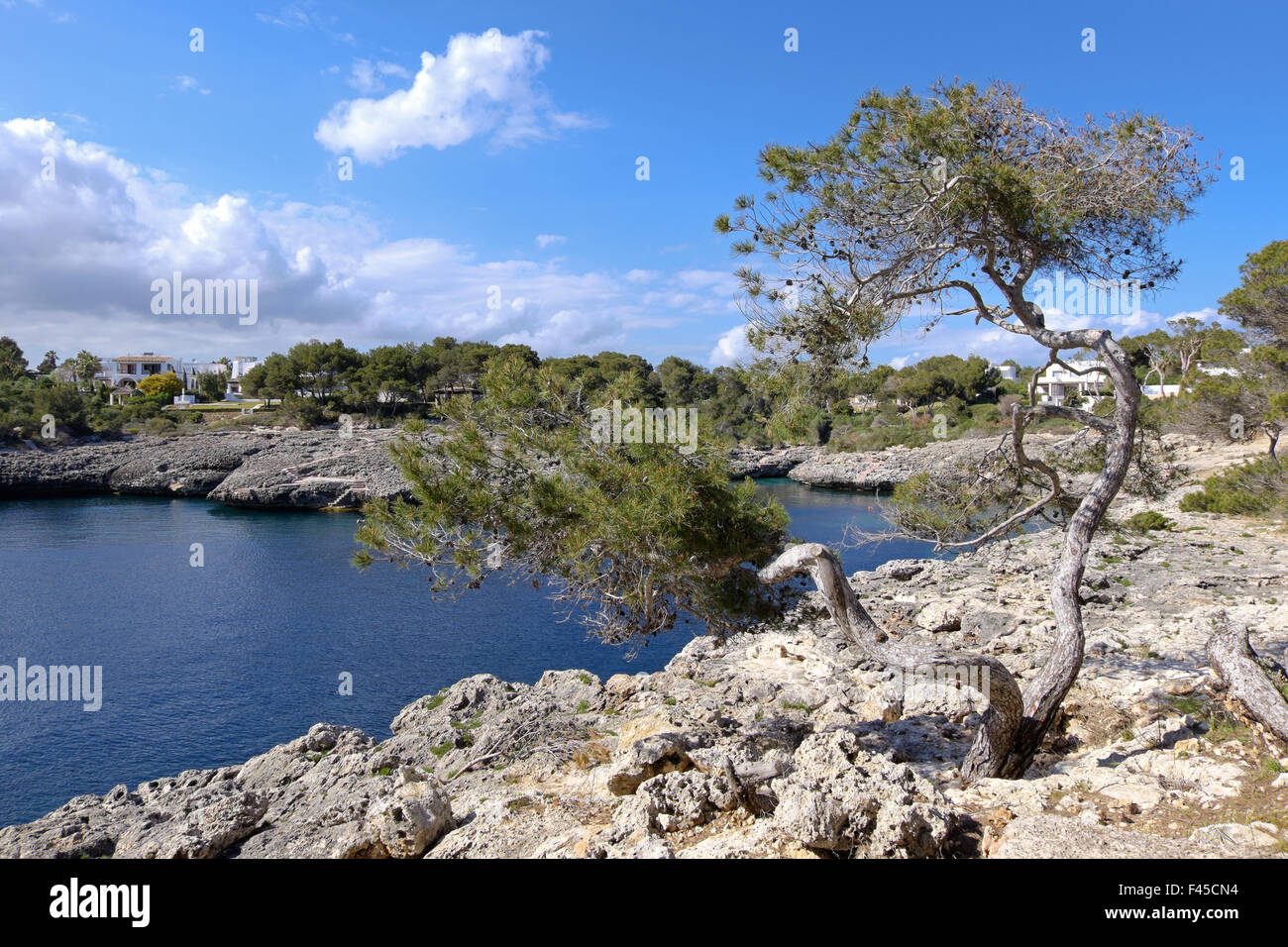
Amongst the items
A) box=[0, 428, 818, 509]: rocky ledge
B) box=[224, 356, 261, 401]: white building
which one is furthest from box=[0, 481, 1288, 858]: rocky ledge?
box=[224, 356, 261, 401]: white building

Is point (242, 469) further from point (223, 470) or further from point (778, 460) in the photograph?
point (778, 460)

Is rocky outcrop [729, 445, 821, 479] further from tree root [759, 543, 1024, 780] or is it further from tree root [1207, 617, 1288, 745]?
tree root [759, 543, 1024, 780]

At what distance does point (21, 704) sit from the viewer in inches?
710

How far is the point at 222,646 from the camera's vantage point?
2186cm

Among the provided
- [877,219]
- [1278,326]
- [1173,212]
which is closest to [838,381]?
[877,219]

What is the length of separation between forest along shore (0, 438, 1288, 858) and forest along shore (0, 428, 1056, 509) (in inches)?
1397

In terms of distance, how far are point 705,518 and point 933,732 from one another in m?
4.66

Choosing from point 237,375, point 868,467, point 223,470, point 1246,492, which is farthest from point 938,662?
point 237,375

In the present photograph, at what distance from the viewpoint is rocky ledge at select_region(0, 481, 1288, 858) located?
6.09 metres

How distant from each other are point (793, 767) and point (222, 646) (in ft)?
64.7

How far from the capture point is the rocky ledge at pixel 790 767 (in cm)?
609

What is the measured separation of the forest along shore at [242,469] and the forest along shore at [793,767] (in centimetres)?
3549

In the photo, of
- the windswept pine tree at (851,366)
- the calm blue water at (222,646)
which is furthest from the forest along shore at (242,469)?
the windswept pine tree at (851,366)

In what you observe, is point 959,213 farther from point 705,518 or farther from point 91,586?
point 91,586
